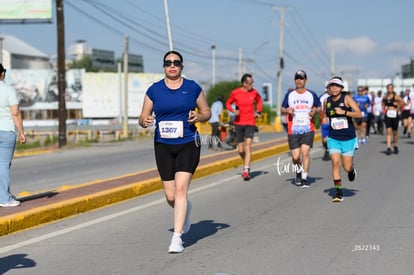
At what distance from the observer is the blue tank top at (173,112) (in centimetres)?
736

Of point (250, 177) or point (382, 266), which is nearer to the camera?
point (382, 266)

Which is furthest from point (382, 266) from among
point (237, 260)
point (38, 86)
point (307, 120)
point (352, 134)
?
point (38, 86)

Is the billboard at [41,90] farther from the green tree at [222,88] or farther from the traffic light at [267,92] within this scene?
the green tree at [222,88]

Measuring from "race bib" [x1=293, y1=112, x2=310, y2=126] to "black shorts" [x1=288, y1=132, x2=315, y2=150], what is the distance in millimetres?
194

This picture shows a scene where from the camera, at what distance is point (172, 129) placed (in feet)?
24.1

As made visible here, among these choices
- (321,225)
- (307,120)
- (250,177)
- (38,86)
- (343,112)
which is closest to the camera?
(321,225)

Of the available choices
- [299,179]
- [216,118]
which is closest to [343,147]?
[299,179]

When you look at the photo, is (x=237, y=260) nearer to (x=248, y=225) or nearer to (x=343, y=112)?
(x=248, y=225)

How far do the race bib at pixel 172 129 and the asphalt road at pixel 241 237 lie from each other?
1082 millimetres

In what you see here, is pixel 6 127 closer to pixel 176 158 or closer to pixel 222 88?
pixel 176 158

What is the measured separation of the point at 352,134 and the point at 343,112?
345 millimetres

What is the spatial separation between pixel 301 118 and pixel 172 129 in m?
5.78

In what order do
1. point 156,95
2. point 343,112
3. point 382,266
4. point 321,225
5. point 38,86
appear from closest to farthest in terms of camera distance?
1. point 382,266
2. point 156,95
3. point 321,225
4. point 343,112
5. point 38,86

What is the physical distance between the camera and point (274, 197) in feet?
37.8
